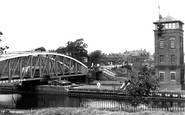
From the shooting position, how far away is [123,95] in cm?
4438

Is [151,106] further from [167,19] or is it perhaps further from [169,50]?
[167,19]

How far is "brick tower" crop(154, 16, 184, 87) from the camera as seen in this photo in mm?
46625

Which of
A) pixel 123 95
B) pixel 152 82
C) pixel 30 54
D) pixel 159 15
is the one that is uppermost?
pixel 159 15

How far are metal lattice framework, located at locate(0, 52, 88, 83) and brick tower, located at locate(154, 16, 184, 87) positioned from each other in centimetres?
2456

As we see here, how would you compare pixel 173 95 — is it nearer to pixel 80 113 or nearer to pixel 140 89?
pixel 140 89

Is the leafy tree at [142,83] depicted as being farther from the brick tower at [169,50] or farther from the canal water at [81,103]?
the brick tower at [169,50]

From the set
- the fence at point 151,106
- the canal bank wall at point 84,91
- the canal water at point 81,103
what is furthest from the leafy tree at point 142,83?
the canal bank wall at point 84,91

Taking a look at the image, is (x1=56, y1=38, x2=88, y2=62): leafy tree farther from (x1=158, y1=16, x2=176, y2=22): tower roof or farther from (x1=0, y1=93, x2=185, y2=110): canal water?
(x1=158, y1=16, x2=176, y2=22): tower roof

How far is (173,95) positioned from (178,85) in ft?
23.8

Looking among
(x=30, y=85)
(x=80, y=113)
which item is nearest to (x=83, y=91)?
(x=30, y=85)

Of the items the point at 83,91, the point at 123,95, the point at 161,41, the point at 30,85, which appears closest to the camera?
the point at 123,95

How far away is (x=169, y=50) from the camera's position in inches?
A: 1852

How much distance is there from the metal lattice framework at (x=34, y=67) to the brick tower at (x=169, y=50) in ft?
80.6

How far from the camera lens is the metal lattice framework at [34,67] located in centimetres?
5100
